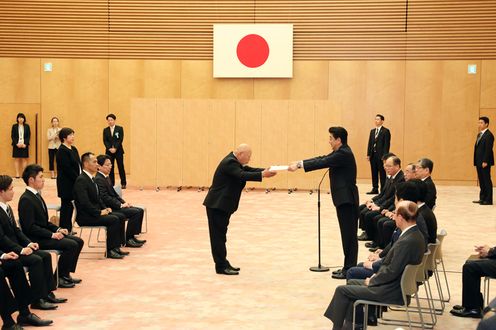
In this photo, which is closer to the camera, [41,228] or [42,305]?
[42,305]

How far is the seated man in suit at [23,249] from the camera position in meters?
6.21

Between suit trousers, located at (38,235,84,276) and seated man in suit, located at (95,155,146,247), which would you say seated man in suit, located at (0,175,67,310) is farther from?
seated man in suit, located at (95,155,146,247)

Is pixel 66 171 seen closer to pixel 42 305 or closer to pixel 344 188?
pixel 42 305

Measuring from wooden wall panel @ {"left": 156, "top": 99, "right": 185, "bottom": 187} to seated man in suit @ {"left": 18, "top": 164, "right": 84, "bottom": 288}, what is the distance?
8.51 metres

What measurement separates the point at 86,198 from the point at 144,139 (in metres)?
7.42

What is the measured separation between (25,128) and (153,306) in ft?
41.6

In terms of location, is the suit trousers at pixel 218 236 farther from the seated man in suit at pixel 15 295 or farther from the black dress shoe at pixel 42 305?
the seated man in suit at pixel 15 295

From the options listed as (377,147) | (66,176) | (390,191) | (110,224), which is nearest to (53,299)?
(110,224)

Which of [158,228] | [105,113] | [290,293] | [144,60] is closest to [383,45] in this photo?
[144,60]

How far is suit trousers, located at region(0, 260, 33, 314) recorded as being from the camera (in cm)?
605

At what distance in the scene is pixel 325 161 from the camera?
8.09 m

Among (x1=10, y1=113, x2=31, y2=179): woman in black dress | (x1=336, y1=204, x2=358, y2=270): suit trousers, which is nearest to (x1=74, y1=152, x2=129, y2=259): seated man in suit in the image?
(x1=336, y1=204, x2=358, y2=270): suit trousers

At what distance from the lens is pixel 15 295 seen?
20.0ft

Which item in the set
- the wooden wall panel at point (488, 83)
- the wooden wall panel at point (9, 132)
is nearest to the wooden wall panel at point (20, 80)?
the wooden wall panel at point (9, 132)
